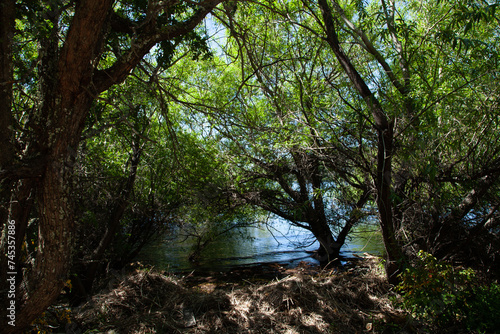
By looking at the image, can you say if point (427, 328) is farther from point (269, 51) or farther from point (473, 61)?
point (269, 51)

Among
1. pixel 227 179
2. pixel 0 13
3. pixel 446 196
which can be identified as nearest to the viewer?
pixel 0 13

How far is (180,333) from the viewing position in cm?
376

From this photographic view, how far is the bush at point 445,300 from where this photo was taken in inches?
132

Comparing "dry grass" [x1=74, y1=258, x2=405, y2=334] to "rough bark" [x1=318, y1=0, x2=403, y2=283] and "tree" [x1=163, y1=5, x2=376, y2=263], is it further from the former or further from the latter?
"tree" [x1=163, y1=5, x2=376, y2=263]

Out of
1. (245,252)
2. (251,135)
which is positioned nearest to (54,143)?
(251,135)

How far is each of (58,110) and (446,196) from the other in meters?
4.57

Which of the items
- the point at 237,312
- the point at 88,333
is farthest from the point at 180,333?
the point at 88,333

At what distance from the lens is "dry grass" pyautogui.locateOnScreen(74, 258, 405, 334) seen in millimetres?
3863

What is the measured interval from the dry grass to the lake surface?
8.95 feet

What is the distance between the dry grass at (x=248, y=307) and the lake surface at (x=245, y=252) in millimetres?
2728

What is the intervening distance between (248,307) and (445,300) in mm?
2280

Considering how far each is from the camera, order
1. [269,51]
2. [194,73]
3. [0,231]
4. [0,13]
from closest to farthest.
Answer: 1. [0,13]
2. [0,231]
3. [269,51]
4. [194,73]

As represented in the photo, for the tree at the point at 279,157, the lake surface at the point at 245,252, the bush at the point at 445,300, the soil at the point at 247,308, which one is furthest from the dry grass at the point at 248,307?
the lake surface at the point at 245,252

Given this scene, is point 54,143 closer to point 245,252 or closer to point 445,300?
point 445,300
